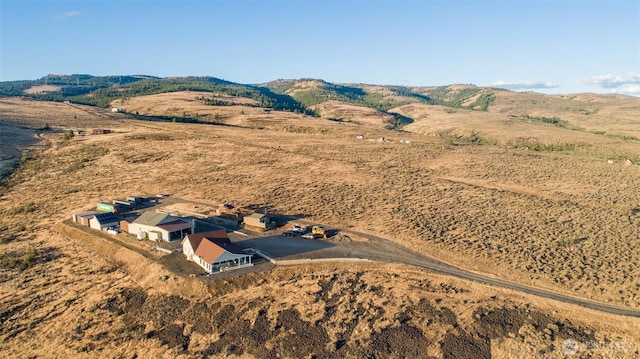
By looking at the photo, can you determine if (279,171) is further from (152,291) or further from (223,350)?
(223,350)

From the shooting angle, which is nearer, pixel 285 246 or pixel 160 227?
pixel 285 246

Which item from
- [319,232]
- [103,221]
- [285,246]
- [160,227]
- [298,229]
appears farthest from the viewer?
[103,221]

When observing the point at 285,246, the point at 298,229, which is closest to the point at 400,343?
the point at 285,246

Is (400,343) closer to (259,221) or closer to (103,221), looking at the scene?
(259,221)

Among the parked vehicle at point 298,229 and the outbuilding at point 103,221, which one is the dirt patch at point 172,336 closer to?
the parked vehicle at point 298,229

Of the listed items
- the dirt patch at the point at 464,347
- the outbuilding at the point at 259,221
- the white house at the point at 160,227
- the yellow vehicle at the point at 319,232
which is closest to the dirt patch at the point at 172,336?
the white house at the point at 160,227

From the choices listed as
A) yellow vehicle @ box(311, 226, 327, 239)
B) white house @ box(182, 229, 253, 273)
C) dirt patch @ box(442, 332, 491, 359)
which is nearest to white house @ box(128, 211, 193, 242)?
white house @ box(182, 229, 253, 273)
